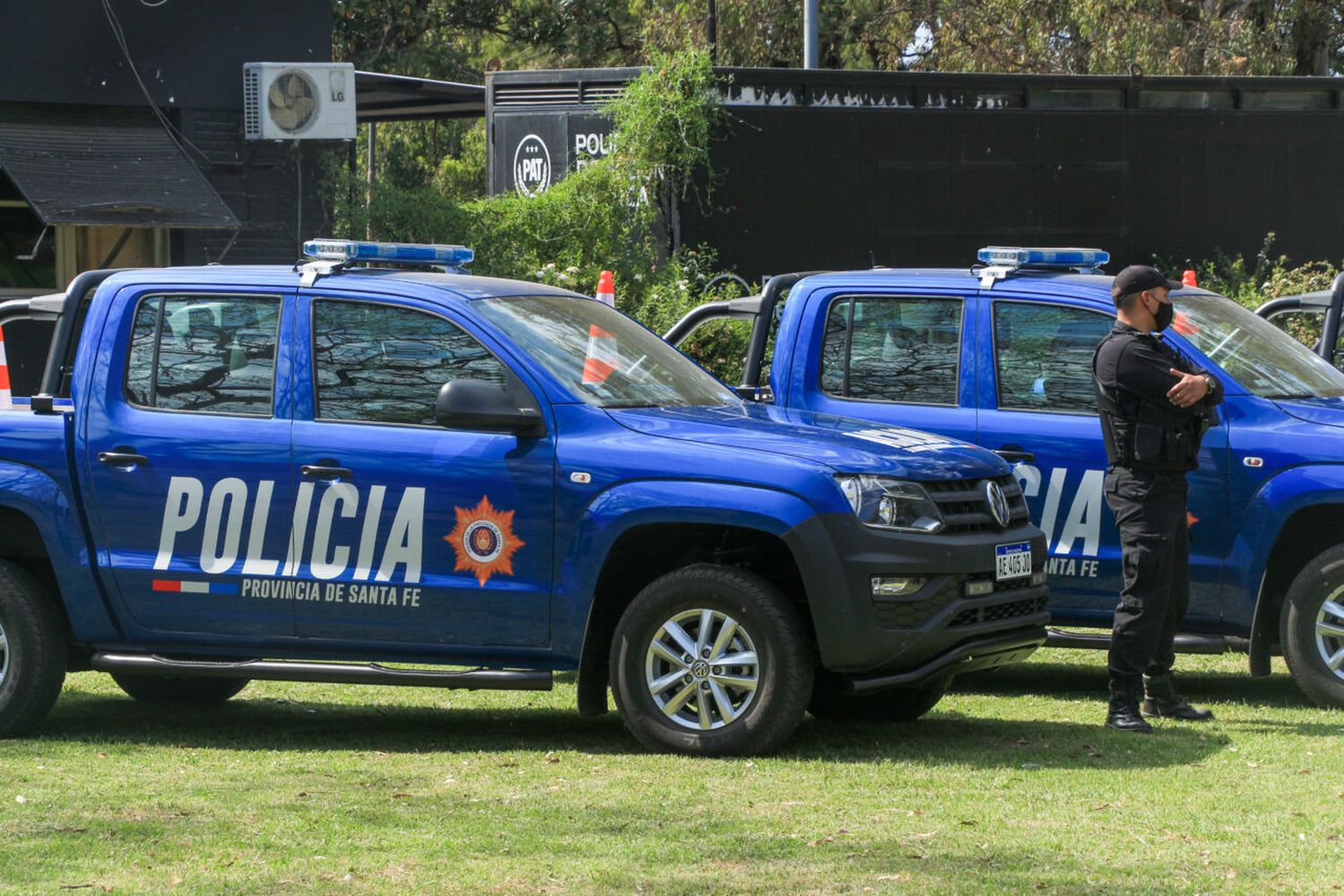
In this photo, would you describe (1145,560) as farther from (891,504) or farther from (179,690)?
(179,690)

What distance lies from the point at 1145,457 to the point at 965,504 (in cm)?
81

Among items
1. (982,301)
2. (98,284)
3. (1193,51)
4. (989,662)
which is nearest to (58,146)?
(98,284)

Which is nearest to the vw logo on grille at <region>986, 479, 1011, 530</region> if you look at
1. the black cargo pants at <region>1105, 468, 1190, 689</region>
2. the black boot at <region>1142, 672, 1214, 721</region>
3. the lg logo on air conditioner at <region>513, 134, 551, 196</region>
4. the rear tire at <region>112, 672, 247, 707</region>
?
the black cargo pants at <region>1105, 468, 1190, 689</region>

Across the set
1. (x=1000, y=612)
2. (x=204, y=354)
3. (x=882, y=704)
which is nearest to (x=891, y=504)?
(x=1000, y=612)

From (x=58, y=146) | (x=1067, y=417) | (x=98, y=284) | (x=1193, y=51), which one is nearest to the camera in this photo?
(x=98, y=284)

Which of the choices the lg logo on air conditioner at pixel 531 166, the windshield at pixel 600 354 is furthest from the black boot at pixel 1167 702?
the lg logo on air conditioner at pixel 531 166

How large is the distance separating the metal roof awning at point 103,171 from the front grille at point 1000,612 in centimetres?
1041

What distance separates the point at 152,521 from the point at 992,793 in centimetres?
342

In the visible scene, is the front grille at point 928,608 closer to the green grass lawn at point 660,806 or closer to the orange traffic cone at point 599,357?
the green grass lawn at point 660,806

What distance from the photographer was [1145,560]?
7859mm

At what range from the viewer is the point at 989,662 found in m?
7.67

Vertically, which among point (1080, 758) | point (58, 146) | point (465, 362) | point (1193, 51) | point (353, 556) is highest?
point (1193, 51)

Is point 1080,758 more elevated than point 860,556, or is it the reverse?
point 860,556

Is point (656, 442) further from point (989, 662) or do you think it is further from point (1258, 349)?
point (1258, 349)
